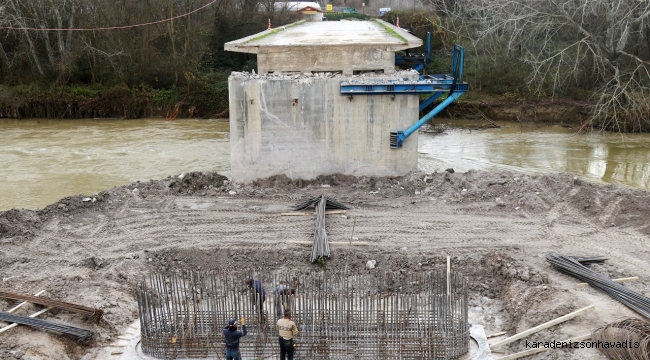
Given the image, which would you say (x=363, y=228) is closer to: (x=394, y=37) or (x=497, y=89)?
(x=394, y=37)

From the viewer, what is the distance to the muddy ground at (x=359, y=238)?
10398mm

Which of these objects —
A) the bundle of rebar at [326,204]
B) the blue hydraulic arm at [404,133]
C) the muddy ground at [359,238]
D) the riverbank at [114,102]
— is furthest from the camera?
the riverbank at [114,102]

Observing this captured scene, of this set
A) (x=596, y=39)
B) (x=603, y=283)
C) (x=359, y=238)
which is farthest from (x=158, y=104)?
(x=603, y=283)

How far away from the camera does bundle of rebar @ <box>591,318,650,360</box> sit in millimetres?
8118

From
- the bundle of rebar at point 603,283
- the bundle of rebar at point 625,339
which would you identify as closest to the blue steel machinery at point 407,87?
the bundle of rebar at point 603,283

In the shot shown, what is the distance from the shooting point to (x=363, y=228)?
1409 cm

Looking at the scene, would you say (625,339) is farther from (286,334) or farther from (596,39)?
(596,39)

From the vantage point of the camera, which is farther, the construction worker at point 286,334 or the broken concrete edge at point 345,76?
the broken concrete edge at point 345,76

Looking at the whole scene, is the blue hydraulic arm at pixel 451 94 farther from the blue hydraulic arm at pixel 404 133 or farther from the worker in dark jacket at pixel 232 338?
the worker in dark jacket at pixel 232 338

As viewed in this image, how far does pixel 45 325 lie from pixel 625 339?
8.49m

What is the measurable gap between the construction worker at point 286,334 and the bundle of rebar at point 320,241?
354cm

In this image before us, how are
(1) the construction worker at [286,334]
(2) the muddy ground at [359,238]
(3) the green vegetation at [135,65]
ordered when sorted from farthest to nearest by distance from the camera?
(3) the green vegetation at [135,65]
(2) the muddy ground at [359,238]
(1) the construction worker at [286,334]

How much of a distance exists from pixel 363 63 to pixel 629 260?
9.76 metres

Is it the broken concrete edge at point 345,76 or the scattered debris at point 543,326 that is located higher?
the broken concrete edge at point 345,76
